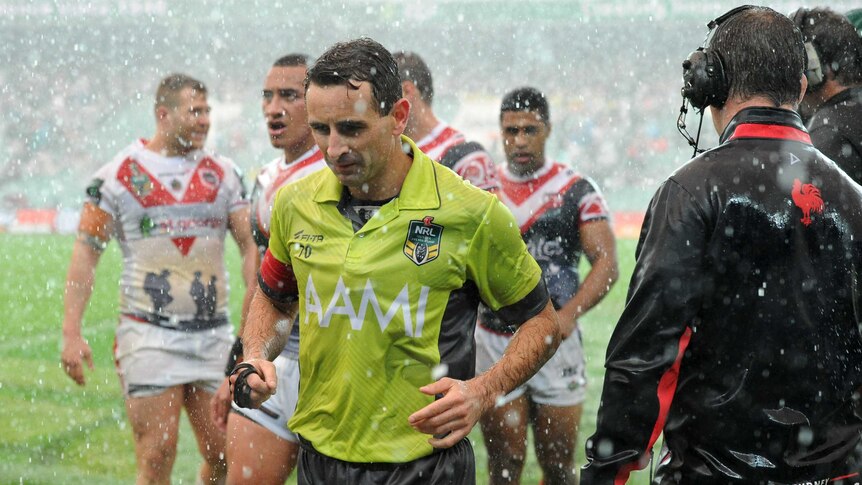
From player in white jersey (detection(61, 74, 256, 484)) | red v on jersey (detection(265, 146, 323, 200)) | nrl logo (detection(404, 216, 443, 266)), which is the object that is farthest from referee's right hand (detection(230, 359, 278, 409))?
player in white jersey (detection(61, 74, 256, 484))

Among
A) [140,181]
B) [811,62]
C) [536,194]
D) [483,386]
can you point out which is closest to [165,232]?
[140,181]

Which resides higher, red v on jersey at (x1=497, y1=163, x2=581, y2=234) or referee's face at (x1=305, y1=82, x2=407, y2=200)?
referee's face at (x1=305, y1=82, x2=407, y2=200)

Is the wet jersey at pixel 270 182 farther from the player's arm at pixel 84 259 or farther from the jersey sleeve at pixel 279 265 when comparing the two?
the jersey sleeve at pixel 279 265

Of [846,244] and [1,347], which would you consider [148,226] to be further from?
[1,347]

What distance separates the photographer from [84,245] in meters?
5.20

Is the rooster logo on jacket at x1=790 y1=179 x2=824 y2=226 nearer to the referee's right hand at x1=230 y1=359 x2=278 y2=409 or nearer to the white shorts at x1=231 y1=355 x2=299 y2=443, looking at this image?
the referee's right hand at x1=230 y1=359 x2=278 y2=409

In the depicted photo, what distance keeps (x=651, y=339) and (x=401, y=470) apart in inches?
33.7

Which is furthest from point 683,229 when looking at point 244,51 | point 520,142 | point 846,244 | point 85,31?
point 85,31

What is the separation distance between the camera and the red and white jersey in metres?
4.33

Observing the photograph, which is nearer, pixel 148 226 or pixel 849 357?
pixel 849 357

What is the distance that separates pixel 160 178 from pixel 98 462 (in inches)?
82.2

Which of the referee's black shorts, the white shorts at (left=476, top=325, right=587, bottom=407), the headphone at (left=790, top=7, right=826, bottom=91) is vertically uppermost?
the headphone at (left=790, top=7, right=826, bottom=91)

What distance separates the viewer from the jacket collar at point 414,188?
2820 millimetres

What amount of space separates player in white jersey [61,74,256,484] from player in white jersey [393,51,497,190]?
102 cm
